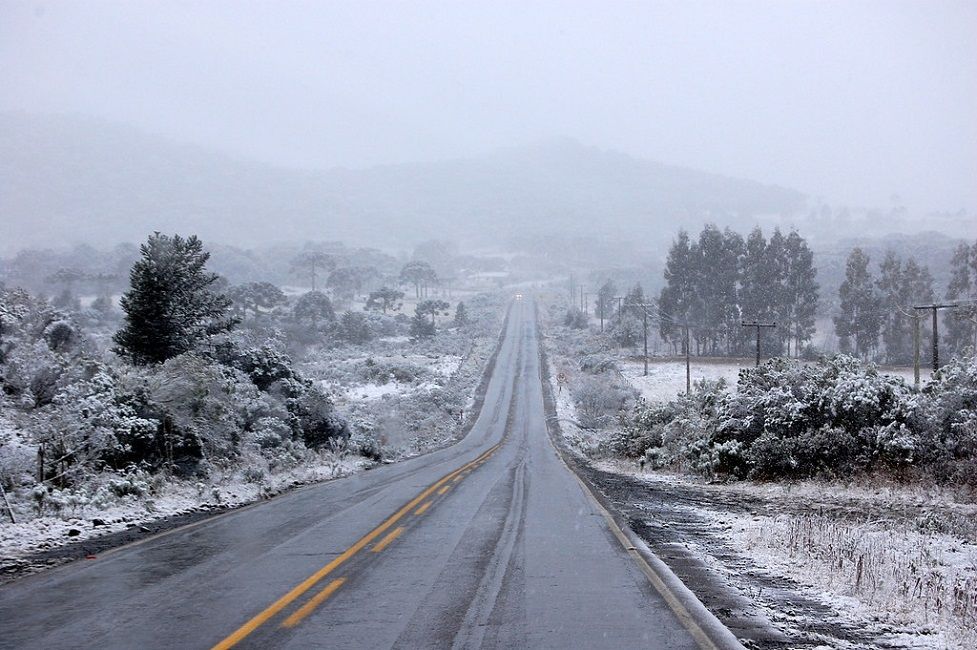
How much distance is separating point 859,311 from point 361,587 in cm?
8026

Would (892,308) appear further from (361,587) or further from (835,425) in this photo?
(361,587)

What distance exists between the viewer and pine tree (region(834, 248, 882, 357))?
250 feet

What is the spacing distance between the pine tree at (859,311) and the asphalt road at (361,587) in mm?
72095

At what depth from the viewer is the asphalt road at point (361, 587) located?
6.23m

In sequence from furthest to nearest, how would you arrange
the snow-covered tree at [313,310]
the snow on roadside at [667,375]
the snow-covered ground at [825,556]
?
the snow-covered tree at [313,310] < the snow on roadside at [667,375] < the snow-covered ground at [825,556]

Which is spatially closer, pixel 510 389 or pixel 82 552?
pixel 82 552

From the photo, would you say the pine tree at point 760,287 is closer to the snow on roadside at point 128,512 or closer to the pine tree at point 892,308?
the pine tree at point 892,308

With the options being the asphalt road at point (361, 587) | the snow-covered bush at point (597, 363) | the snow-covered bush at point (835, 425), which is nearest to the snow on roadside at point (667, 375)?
the snow-covered bush at point (597, 363)

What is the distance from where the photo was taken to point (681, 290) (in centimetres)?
8862

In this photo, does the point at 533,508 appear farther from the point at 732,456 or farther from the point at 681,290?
the point at 681,290

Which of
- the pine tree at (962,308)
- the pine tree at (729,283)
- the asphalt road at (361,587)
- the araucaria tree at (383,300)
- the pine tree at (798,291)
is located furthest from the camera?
the araucaria tree at (383,300)

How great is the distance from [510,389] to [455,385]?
6.04 m

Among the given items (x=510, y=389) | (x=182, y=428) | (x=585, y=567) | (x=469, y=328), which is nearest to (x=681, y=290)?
(x=510, y=389)

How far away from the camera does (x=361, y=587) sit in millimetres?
7855
